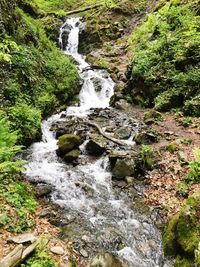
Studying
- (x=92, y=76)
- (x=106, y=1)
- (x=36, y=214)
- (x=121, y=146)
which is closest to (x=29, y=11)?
(x=92, y=76)

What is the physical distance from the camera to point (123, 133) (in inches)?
451

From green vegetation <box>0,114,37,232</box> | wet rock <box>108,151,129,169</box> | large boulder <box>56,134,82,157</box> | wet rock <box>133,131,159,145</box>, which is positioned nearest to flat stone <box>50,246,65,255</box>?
green vegetation <box>0,114,37,232</box>

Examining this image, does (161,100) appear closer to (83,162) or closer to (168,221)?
(83,162)

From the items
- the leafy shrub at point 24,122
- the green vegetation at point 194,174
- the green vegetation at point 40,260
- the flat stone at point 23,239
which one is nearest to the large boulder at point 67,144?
the leafy shrub at point 24,122

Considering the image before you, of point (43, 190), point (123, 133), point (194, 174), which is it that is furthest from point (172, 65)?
point (43, 190)

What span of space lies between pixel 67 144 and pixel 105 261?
5.08 meters

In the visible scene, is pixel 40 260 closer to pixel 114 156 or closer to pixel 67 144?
pixel 114 156

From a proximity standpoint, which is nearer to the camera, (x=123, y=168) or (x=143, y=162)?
(x=123, y=168)

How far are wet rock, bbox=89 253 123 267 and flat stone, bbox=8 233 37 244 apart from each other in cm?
115

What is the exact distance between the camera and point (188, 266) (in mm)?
5168

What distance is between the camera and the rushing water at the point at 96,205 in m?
5.96

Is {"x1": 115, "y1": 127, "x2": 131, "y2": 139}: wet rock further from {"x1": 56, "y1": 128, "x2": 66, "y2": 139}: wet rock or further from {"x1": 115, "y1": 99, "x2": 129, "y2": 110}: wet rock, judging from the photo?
{"x1": 115, "y1": 99, "x2": 129, "y2": 110}: wet rock

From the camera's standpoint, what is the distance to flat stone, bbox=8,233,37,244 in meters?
5.00

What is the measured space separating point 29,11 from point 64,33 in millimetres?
5429
